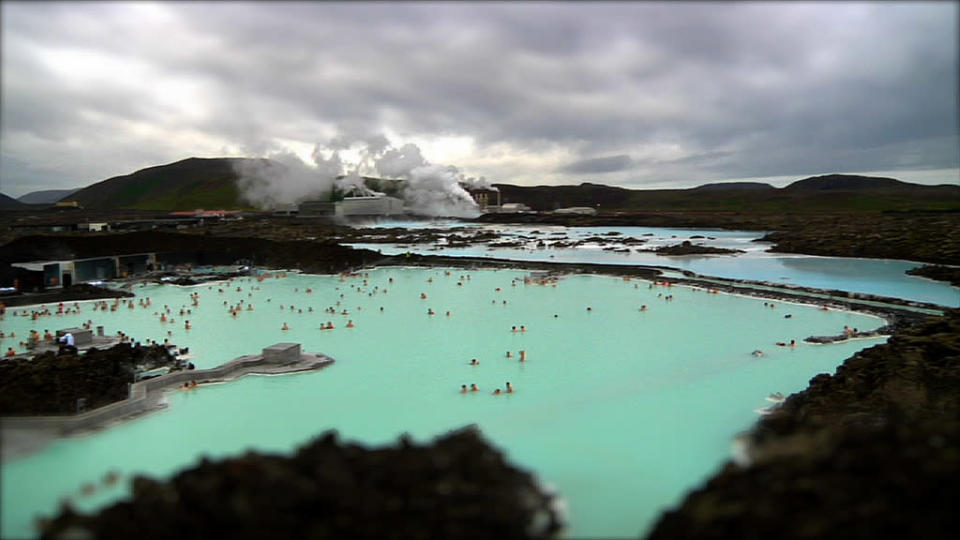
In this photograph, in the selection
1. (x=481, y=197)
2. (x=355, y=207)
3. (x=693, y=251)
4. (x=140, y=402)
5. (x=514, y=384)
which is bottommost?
(x=514, y=384)

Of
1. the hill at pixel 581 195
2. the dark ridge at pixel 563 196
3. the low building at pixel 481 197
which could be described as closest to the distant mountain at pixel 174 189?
the hill at pixel 581 195

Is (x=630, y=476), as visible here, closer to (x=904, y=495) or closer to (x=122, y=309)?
(x=904, y=495)

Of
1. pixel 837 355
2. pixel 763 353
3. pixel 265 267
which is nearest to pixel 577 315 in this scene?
pixel 763 353

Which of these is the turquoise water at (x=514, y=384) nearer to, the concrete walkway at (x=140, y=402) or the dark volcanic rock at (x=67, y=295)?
the concrete walkway at (x=140, y=402)

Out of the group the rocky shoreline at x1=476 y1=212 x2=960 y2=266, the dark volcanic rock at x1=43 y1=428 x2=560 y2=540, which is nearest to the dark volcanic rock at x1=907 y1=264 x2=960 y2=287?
the rocky shoreline at x1=476 y1=212 x2=960 y2=266

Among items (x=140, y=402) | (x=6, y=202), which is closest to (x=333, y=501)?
(x=140, y=402)

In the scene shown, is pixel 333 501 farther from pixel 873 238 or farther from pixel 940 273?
pixel 873 238

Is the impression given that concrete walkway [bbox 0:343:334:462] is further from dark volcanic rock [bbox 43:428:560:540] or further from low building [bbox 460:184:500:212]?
low building [bbox 460:184:500:212]
